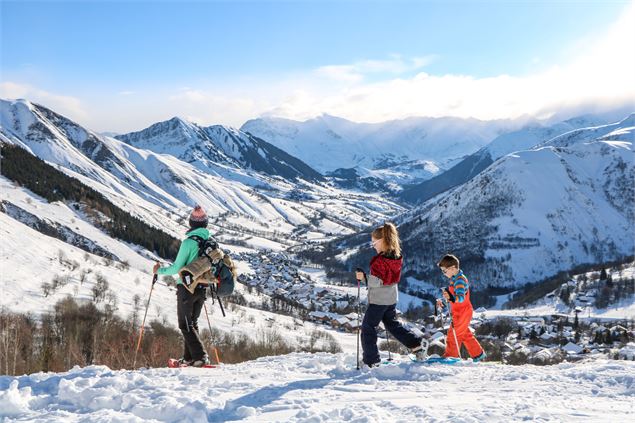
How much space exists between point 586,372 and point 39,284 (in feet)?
277

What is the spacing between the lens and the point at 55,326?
197 feet

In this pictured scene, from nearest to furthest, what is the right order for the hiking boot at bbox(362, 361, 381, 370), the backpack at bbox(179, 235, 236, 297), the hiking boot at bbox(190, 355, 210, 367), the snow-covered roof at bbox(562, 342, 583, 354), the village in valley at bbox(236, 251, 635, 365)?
the hiking boot at bbox(362, 361, 381, 370)
the backpack at bbox(179, 235, 236, 297)
the hiking boot at bbox(190, 355, 210, 367)
the snow-covered roof at bbox(562, 342, 583, 354)
the village in valley at bbox(236, 251, 635, 365)

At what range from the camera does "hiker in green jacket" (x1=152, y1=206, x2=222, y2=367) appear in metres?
11.5

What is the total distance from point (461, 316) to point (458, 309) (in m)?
0.19

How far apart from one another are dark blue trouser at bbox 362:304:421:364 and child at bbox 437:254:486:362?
60.6 inches

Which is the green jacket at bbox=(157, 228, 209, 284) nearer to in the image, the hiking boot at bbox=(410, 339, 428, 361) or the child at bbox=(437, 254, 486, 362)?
the hiking boot at bbox=(410, 339, 428, 361)

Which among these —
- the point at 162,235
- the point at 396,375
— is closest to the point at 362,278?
the point at 396,375

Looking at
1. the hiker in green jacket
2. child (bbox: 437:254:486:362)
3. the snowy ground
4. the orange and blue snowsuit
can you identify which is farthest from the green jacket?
the orange and blue snowsuit

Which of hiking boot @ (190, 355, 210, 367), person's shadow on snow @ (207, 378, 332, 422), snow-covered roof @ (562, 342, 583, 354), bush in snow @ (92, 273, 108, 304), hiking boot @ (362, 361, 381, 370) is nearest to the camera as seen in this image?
person's shadow on snow @ (207, 378, 332, 422)

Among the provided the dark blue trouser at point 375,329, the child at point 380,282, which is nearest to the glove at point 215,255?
the child at point 380,282

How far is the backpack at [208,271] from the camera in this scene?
11289 mm

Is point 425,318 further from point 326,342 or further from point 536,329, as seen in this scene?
point 326,342

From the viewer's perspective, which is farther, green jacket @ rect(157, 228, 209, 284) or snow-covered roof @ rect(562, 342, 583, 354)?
snow-covered roof @ rect(562, 342, 583, 354)

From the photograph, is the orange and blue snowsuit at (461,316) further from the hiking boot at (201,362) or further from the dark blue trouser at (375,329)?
the hiking boot at (201,362)
